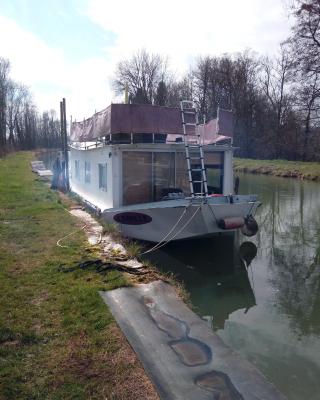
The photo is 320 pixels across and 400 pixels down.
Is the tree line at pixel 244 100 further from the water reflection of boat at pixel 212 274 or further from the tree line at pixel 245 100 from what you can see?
the water reflection of boat at pixel 212 274

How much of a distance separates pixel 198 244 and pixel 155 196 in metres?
1.85

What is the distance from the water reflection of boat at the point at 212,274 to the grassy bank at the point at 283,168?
66.8 feet

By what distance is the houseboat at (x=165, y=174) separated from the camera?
884cm

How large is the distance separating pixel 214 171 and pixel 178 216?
7.97 ft

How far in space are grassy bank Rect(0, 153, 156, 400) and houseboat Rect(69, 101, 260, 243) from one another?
220cm

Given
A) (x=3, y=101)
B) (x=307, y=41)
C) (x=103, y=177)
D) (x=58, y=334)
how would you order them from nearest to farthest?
(x=58, y=334) → (x=103, y=177) → (x=307, y=41) → (x=3, y=101)

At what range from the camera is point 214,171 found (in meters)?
10.5

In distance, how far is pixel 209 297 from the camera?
23.3ft

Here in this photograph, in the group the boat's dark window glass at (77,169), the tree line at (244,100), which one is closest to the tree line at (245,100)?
the tree line at (244,100)

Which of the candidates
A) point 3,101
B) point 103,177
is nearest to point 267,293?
point 103,177

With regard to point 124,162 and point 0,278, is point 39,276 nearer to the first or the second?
point 0,278

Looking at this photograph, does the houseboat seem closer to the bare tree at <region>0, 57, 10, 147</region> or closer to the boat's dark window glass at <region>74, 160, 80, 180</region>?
the boat's dark window glass at <region>74, 160, 80, 180</region>

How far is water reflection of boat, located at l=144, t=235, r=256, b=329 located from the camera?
6664 mm

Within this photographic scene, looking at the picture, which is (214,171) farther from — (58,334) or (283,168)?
(283,168)
